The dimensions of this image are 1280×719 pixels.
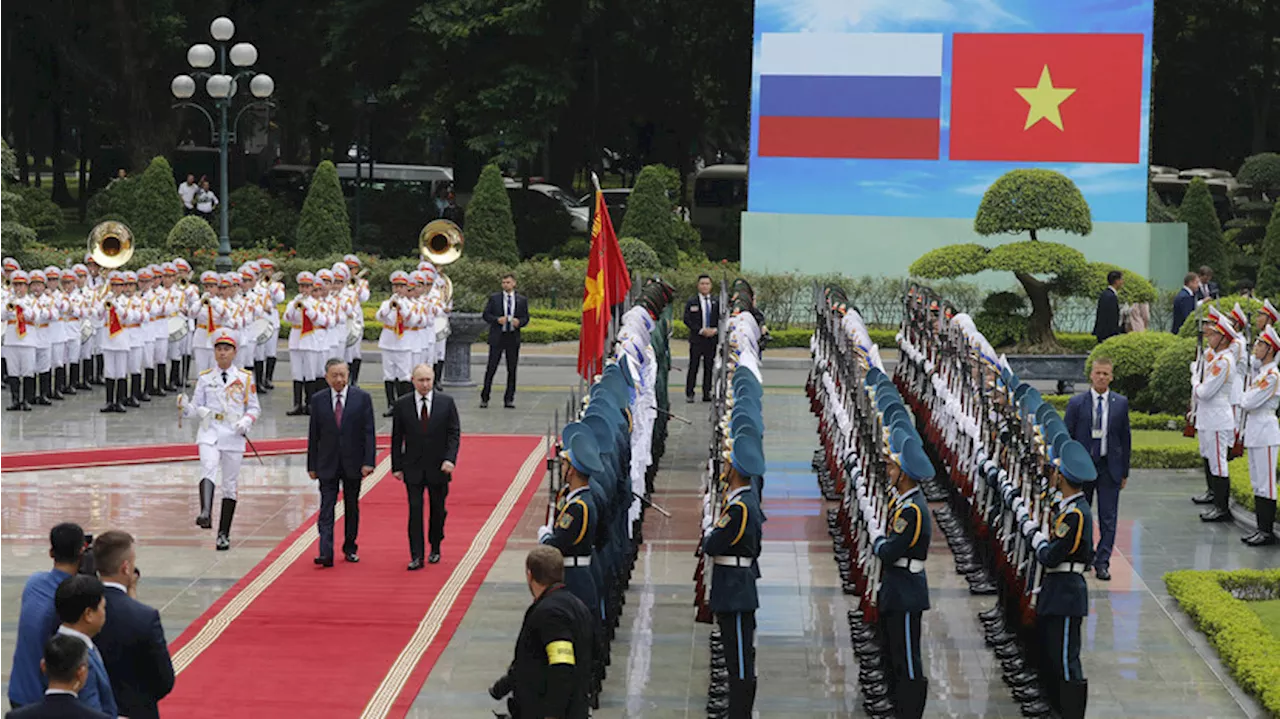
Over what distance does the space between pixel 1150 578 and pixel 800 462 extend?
5823 millimetres

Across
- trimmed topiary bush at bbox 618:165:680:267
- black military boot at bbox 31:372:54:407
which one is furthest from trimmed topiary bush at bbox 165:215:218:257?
Answer: black military boot at bbox 31:372:54:407

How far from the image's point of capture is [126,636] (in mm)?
7617

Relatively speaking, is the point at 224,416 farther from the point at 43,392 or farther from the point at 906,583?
the point at 43,392

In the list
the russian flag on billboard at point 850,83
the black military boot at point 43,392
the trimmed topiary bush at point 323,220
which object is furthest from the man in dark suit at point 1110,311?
the trimmed topiary bush at point 323,220

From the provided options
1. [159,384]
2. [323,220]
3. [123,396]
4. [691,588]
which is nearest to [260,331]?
[159,384]

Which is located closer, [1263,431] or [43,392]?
[1263,431]

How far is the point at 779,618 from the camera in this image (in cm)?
1282

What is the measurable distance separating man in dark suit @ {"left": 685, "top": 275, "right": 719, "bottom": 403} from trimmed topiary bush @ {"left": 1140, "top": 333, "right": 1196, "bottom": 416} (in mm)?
5174

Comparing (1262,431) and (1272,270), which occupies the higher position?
(1272,270)

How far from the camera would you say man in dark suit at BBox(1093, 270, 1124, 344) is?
2423cm

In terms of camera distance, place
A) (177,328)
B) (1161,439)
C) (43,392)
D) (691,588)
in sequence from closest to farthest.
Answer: (691,588) → (1161,439) → (43,392) → (177,328)

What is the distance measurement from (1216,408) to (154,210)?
89.7 feet

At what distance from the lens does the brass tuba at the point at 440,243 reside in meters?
25.1

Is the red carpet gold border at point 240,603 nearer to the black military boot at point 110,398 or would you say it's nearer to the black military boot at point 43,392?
the black military boot at point 110,398
